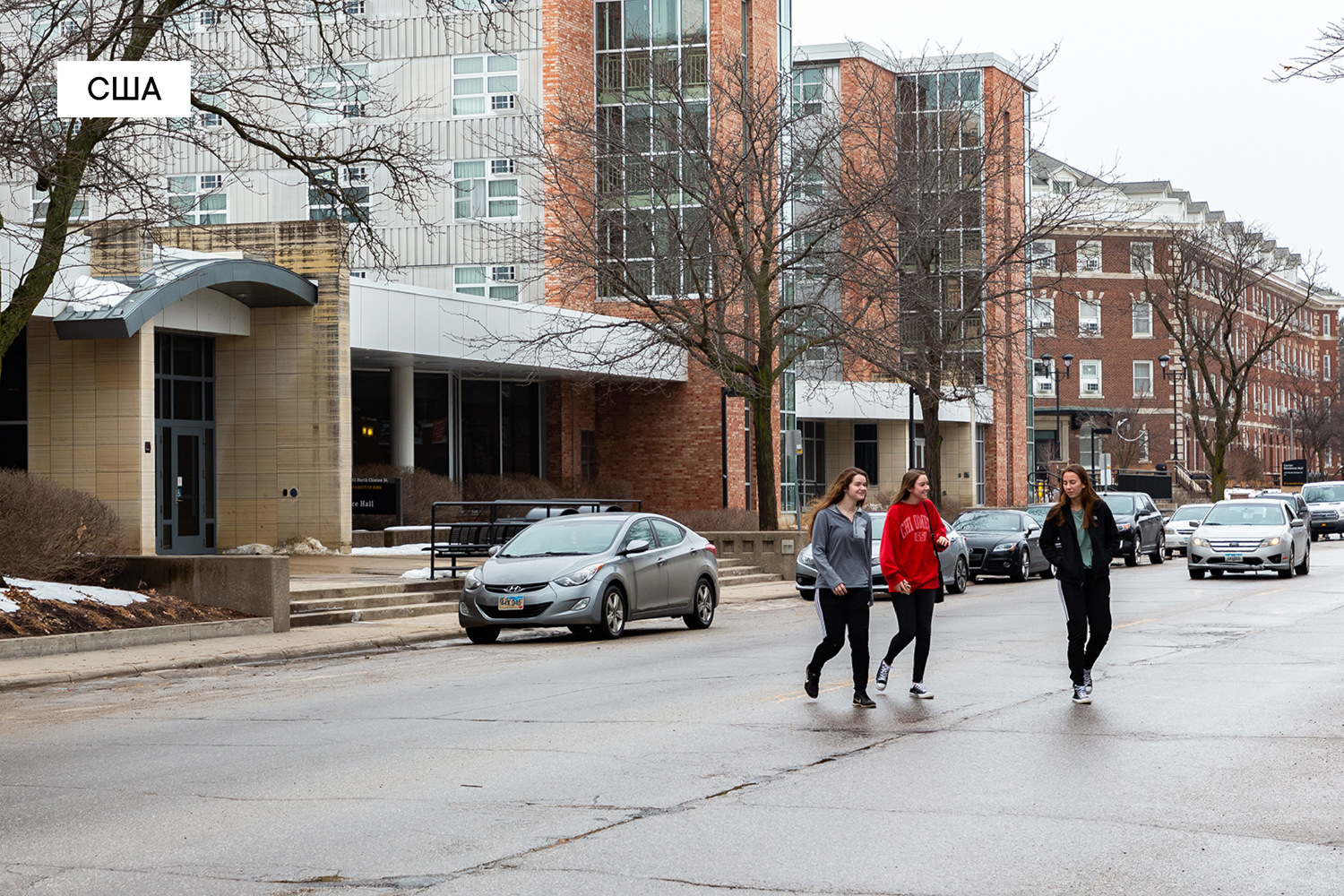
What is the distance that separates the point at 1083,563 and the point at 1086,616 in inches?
16.3

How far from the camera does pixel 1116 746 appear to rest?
9.96 metres

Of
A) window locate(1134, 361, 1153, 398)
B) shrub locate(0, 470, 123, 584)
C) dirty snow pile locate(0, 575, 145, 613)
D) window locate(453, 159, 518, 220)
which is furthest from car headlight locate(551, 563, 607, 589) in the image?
window locate(1134, 361, 1153, 398)

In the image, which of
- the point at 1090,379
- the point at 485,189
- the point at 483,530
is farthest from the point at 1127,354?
the point at 483,530

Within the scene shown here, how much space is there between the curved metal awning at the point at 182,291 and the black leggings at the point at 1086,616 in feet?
65.2

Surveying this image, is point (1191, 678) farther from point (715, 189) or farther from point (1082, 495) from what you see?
point (715, 189)

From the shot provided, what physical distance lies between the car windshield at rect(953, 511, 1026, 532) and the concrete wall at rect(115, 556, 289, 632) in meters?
17.3

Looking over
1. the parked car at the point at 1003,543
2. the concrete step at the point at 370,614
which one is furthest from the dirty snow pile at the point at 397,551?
the parked car at the point at 1003,543

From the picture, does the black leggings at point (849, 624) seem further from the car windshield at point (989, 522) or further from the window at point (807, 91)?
the window at point (807, 91)

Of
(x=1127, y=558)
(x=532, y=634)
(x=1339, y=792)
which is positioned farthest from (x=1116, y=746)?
(x=1127, y=558)

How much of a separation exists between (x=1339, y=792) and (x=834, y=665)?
279 inches

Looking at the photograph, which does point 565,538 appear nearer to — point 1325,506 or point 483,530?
point 483,530

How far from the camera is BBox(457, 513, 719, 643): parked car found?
1864cm

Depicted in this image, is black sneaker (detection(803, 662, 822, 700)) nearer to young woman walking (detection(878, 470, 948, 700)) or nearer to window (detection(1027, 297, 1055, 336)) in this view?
young woman walking (detection(878, 470, 948, 700))

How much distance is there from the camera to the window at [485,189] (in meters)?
49.4
